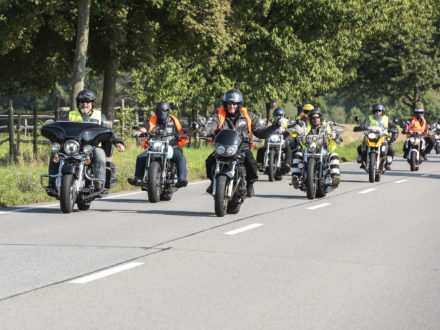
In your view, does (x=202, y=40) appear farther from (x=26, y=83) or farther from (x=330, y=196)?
(x=330, y=196)

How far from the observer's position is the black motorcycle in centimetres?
1175

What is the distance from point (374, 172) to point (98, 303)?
14004 millimetres

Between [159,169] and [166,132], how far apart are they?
77cm

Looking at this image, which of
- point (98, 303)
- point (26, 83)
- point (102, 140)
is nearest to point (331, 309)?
point (98, 303)

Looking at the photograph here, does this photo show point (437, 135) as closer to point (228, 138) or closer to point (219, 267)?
point (228, 138)

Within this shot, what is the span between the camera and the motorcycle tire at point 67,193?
11734 mm

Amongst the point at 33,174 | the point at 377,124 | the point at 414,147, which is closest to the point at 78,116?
the point at 33,174

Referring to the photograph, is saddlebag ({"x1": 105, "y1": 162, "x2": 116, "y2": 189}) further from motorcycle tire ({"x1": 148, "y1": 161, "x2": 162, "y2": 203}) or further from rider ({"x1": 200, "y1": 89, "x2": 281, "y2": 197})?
rider ({"x1": 200, "y1": 89, "x2": 281, "y2": 197})

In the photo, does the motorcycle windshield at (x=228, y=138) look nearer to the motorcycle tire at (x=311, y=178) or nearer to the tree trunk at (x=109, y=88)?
the motorcycle tire at (x=311, y=178)

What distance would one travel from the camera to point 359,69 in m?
51.6

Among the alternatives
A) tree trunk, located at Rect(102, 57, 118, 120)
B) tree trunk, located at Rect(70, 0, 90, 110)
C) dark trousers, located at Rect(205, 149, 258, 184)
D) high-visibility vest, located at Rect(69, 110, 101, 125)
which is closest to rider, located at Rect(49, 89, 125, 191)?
high-visibility vest, located at Rect(69, 110, 101, 125)

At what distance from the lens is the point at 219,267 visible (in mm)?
7793

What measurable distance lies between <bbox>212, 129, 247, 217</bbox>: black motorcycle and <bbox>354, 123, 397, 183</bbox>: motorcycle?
7.85 metres

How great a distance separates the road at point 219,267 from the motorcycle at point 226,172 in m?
0.28
